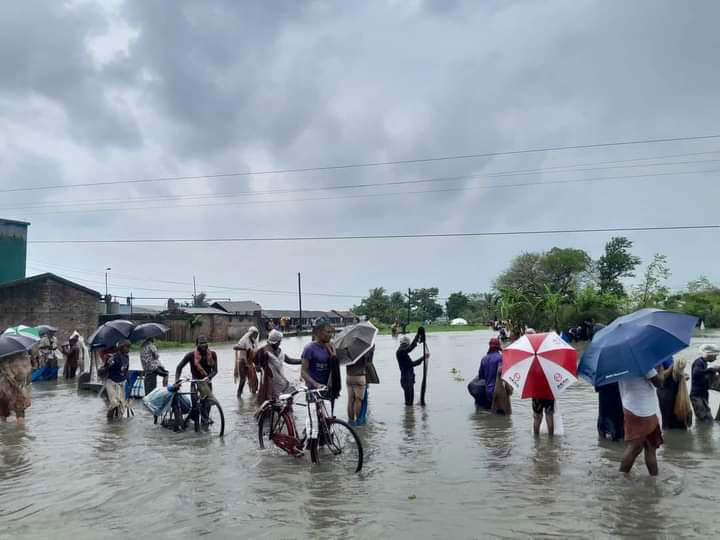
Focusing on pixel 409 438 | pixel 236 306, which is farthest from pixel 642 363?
pixel 236 306

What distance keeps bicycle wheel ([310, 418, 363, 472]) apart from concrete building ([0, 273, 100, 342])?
103 ft

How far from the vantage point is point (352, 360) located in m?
9.84

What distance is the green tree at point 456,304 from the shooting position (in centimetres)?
12862

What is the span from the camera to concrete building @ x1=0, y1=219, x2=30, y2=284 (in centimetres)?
4094

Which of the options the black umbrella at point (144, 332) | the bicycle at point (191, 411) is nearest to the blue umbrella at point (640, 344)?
the bicycle at point (191, 411)

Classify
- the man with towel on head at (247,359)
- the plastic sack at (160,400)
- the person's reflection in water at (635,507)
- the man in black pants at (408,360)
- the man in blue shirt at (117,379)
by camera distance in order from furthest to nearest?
the man with towel on head at (247,359) < the man in black pants at (408,360) < the man in blue shirt at (117,379) < the plastic sack at (160,400) < the person's reflection in water at (635,507)

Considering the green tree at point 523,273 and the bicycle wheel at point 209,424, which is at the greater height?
the green tree at point 523,273

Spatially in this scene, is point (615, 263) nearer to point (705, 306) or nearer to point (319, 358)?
point (705, 306)

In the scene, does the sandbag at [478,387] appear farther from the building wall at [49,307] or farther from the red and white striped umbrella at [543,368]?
the building wall at [49,307]

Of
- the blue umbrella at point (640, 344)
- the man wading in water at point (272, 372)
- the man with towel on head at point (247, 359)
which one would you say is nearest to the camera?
the blue umbrella at point (640, 344)

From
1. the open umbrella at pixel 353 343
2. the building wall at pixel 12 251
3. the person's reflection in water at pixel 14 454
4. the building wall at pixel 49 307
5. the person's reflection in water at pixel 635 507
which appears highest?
the building wall at pixel 12 251

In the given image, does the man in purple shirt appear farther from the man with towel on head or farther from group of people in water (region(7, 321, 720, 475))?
the man with towel on head

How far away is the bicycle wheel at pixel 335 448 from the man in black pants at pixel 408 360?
3.76 metres

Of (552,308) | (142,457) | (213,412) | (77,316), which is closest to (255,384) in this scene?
(213,412)
